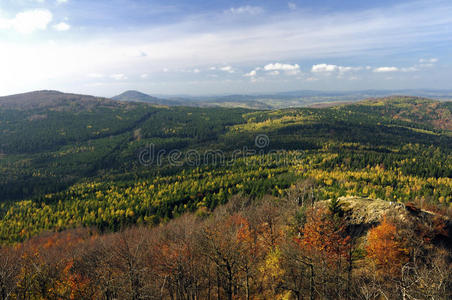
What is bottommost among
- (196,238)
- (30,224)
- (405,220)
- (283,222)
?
(30,224)

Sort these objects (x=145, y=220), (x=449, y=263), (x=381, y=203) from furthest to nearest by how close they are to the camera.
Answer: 1. (x=145, y=220)
2. (x=381, y=203)
3. (x=449, y=263)

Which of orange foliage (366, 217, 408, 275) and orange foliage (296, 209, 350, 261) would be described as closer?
orange foliage (366, 217, 408, 275)

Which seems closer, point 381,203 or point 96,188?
point 381,203

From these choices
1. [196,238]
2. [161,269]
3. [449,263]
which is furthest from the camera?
[196,238]

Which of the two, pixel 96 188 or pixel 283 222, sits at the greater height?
pixel 283 222

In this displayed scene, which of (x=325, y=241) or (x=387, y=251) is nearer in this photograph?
(x=387, y=251)

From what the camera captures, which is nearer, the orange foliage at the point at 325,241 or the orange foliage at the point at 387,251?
the orange foliage at the point at 387,251

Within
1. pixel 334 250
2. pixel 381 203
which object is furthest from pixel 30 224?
pixel 381 203

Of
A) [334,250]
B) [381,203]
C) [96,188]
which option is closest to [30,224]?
[96,188]

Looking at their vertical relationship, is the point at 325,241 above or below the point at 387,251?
above

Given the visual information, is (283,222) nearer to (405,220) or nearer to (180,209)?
(405,220)
